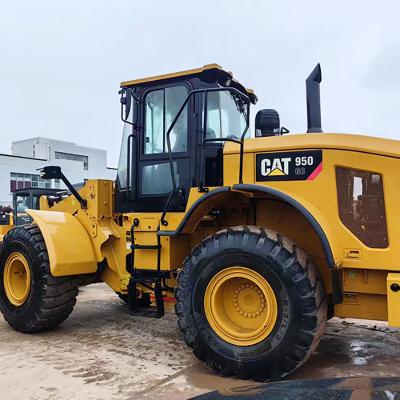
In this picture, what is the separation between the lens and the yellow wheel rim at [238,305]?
3.90 meters

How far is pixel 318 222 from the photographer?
3756mm

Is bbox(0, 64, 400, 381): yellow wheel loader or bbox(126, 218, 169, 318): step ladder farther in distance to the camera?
bbox(126, 218, 169, 318): step ladder

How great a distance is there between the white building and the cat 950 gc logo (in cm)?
4258

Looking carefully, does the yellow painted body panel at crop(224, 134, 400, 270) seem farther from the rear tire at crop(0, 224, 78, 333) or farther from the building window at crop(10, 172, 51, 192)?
the building window at crop(10, 172, 51, 192)

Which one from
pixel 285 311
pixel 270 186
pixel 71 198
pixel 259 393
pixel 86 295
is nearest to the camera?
pixel 259 393

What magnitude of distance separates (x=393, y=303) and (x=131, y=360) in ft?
7.89

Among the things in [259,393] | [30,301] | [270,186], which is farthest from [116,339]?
[259,393]

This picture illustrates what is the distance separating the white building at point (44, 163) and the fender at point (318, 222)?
42822mm

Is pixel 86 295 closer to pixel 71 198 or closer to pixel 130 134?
pixel 71 198

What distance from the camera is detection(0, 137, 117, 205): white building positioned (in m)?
45.2

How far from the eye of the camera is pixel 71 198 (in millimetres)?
6043

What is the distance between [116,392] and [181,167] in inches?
91.1

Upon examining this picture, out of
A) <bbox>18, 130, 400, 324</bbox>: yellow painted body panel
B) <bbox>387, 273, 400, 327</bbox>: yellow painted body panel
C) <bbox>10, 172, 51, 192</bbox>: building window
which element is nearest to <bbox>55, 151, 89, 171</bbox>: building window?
<bbox>10, 172, 51, 192</bbox>: building window

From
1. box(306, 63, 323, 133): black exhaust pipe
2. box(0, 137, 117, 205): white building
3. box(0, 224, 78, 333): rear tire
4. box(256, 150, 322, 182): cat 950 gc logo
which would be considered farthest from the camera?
box(0, 137, 117, 205): white building
